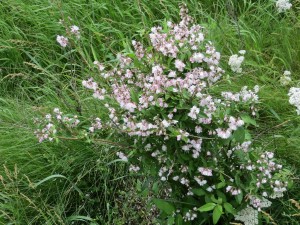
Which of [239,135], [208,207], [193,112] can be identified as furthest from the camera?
[208,207]

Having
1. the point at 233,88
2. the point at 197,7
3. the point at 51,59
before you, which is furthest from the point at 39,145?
the point at 197,7

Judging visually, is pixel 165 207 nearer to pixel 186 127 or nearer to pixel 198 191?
pixel 198 191

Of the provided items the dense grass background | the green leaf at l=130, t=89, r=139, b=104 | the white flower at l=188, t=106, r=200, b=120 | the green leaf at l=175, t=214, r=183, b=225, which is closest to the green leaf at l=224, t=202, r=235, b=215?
the green leaf at l=175, t=214, r=183, b=225

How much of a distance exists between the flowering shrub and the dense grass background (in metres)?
0.20

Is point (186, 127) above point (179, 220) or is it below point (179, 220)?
above

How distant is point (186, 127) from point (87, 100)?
3.87 ft

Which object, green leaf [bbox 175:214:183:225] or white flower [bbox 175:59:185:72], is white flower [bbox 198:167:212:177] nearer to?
green leaf [bbox 175:214:183:225]

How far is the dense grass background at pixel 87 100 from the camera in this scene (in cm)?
273

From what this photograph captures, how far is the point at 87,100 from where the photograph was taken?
3.18 metres

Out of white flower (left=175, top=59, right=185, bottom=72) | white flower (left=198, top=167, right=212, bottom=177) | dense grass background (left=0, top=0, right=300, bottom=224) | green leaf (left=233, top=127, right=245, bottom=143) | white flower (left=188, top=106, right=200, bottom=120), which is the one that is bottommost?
dense grass background (left=0, top=0, right=300, bottom=224)

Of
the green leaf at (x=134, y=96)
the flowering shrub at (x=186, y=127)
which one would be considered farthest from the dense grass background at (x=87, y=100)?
the green leaf at (x=134, y=96)

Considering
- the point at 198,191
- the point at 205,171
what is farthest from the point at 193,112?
the point at 198,191

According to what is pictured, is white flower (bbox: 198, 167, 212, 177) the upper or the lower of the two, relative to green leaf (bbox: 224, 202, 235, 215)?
upper

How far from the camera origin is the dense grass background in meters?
2.73
